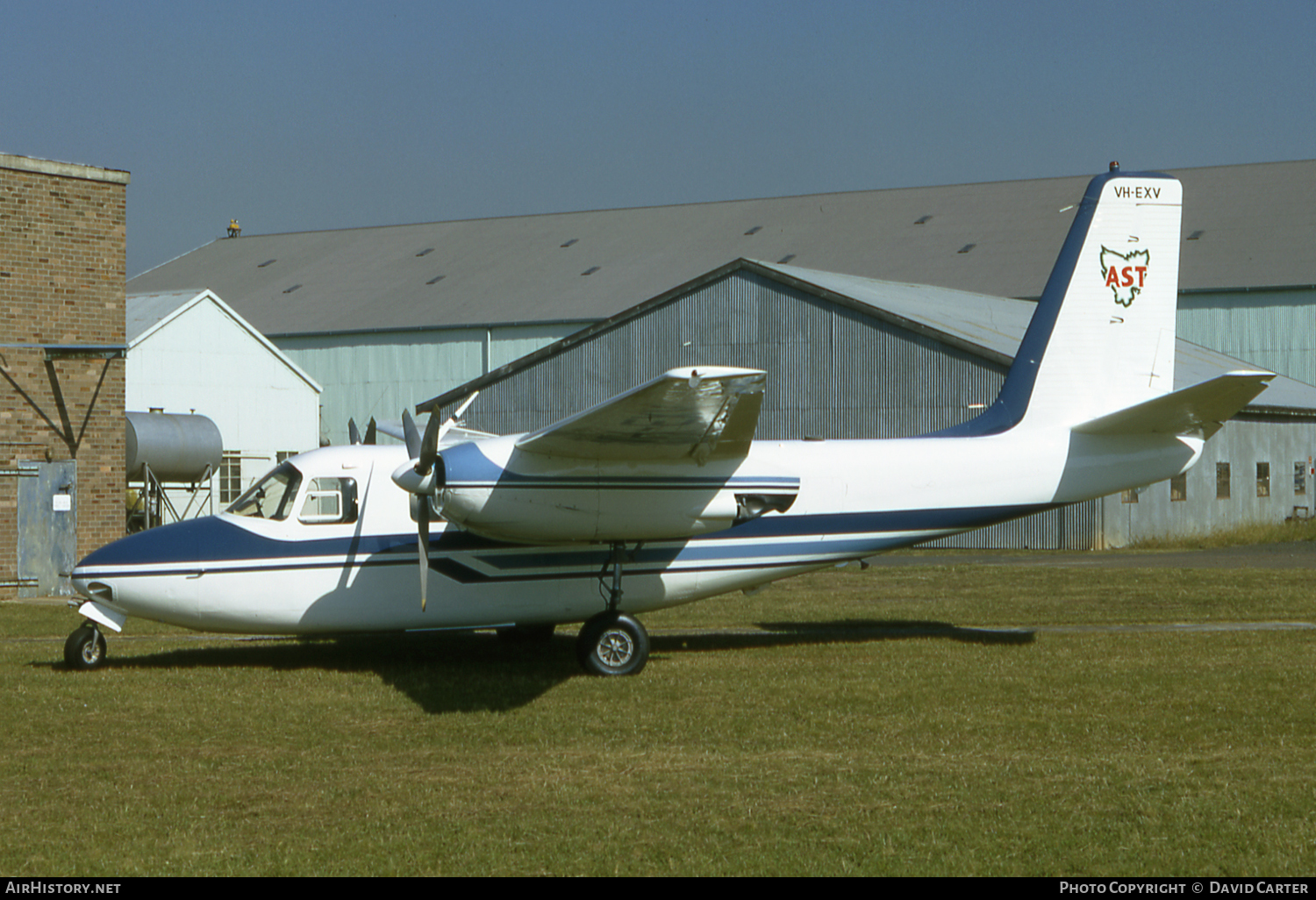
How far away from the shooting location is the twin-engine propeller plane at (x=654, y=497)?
13406 millimetres

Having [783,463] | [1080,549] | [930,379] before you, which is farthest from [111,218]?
[1080,549]

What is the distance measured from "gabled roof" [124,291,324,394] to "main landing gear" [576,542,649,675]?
2755 cm

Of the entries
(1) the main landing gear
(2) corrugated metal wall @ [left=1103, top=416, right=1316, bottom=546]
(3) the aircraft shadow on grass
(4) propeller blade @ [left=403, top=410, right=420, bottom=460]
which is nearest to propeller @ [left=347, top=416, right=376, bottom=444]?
(4) propeller blade @ [left=403, top=410, right=420, bottom=460]

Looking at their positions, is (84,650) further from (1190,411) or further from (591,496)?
(1190,411)

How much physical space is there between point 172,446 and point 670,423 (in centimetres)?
2368

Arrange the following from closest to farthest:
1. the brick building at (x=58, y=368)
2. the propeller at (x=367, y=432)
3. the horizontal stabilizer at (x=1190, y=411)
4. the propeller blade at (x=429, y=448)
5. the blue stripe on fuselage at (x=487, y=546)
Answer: the propeller blade at (x=429, y=448)
the horizontal stabilizer at (x=1190, y=411)
the blue stripe on fuselage at (x=487, y=546)
the propeller at (x=367, y=432)
the brick building at (x=58, y=368)

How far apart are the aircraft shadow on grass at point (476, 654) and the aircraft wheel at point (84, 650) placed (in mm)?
394

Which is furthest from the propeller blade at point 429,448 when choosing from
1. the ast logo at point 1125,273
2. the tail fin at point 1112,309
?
the ast logo at point 1125,273

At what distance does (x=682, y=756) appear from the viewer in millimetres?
10102

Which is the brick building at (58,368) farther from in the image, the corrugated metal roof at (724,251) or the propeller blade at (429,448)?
the corrugated metal roof at (724,251)

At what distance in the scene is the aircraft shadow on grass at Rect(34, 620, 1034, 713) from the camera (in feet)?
44.0

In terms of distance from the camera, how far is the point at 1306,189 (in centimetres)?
5081

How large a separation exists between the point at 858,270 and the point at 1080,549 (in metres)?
21.3

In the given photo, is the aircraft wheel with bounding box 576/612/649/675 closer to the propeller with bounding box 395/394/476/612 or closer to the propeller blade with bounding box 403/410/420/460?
the propeller with bounding box 395/394/476/612
